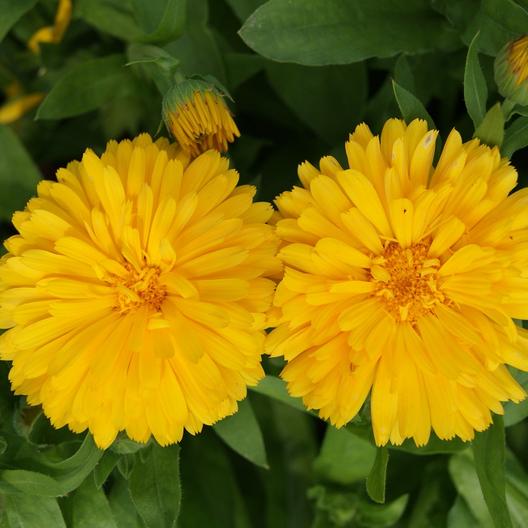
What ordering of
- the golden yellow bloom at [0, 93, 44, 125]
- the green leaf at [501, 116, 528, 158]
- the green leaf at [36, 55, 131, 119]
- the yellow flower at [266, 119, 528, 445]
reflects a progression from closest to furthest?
the yellow flower at [266, 119, 528, 445] → the green leaf at [501, 116, 528, 158] → the green leaf at [36, 55, 131, 119] → the golden yellow bloom at [0, 93, 44, 125]

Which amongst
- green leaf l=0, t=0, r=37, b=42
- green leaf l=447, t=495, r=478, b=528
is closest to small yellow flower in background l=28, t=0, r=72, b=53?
green leaf l=0, t=0, r=37, b=42

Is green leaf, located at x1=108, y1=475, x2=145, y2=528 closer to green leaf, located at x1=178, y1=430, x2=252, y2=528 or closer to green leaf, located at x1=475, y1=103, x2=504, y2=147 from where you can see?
green leaf, located at x1=178, y1=430, x2=252, y2=528

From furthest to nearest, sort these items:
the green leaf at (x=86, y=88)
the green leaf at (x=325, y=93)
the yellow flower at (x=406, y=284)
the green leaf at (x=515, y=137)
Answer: the green leaf at (x=325, y=93), the green leaf at (x=86, y=88), the green leaf at (x=515, y=137), the yellow flower at (x=406, y=284)

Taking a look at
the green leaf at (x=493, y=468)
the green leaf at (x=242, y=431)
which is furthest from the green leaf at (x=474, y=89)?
the green leaf at (x=242, y=431)

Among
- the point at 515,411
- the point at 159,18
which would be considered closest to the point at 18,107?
the point at 159,18

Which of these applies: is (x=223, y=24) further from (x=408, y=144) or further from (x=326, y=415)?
(x=326, y=415)

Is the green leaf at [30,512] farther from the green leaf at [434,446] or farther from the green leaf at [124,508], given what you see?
the green leaf at [434,446]

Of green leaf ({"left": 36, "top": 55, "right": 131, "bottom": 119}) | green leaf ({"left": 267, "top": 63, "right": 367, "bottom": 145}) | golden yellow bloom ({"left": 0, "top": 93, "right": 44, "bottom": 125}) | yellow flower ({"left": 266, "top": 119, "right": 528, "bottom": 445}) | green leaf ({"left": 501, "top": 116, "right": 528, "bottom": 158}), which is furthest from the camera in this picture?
golden yellow bloom ({"left": 0, "top": 93, "right": 44, "bottom": 125})

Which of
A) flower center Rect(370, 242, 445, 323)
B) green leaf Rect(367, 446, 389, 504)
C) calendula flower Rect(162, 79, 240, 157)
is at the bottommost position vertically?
green leaf Rect(367, 446, 389, 504)
